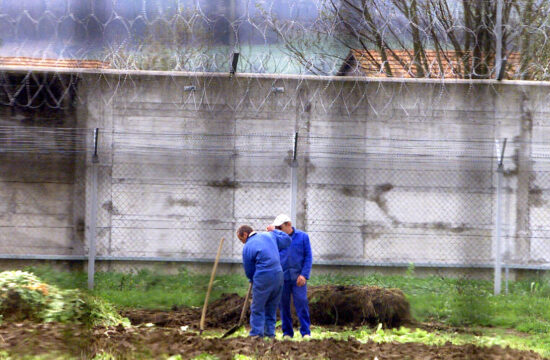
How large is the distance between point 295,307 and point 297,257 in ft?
1.39

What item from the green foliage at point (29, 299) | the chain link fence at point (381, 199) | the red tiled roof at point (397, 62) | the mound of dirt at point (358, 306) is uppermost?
the red tiled roof at point (397, 62)

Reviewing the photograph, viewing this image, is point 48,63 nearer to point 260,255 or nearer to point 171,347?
point 171,347

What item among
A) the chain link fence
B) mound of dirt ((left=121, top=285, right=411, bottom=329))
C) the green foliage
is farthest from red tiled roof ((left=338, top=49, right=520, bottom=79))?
mound of dirt ((left=121, top=285, right=411, bottom=329))

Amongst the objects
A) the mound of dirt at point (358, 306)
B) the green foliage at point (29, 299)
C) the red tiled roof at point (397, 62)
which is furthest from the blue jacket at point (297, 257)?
the red tiled roof at point (397, 62)

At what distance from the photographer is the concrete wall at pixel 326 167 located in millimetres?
2307

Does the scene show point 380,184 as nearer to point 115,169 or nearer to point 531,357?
point 531,357

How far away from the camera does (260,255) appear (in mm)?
4527

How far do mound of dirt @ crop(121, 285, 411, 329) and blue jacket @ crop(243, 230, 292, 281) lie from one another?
88 centimetres

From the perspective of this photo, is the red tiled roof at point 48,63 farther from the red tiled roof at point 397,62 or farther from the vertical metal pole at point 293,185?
the vertical metal pole at point 293,185

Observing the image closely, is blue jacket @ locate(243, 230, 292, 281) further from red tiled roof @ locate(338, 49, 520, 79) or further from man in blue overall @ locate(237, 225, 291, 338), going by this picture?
red tiled roof @ locate(338, 49, 520, 79)

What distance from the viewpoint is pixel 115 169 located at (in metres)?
3.08

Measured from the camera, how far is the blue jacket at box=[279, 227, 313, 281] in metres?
5.14

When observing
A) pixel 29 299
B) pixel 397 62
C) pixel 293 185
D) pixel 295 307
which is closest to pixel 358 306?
pixel 295 307

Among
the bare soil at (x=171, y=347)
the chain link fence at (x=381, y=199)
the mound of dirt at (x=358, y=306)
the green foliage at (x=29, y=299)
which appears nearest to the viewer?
the bare soil at (x=171, y=347)
